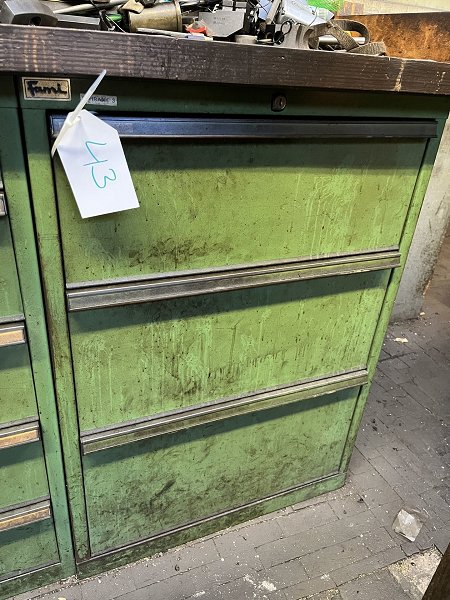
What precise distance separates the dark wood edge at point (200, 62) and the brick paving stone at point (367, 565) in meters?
1.75

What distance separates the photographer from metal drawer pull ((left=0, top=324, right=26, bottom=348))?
116 centimetres

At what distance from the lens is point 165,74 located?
39.0 inches

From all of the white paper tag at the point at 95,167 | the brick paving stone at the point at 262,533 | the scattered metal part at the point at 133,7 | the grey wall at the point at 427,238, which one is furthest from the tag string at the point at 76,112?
the grey wall at the point at 427,238

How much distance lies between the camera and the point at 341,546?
1.92 metres

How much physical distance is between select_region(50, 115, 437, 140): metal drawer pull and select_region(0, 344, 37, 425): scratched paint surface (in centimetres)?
58

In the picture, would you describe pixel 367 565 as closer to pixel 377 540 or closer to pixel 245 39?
pixel 377 540

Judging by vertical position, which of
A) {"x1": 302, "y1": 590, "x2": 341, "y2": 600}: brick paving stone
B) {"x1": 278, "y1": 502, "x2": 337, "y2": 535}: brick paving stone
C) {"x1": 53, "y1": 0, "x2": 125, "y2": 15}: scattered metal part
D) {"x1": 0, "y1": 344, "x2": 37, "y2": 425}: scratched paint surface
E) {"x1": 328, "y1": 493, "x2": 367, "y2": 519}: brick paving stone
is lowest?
{"x1": 328, "y1": 493, "x2": 367, "y2": 519}: brick paving stone

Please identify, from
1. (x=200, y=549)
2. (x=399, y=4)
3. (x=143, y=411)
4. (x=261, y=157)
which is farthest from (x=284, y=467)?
(x=399, y=4)

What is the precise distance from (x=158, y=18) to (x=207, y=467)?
1.45 m

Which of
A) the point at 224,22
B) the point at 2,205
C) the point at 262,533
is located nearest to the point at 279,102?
the point at 224,22

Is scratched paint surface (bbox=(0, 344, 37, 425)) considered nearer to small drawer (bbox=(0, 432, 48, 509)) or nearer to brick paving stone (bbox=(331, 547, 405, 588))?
small drawer (bbox=(0, 432, 48, 509))

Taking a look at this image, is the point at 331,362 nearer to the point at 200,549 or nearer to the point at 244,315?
the point at 244,315

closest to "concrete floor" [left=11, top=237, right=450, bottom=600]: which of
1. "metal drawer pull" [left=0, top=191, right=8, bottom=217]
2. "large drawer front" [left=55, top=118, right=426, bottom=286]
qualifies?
"large drawer front" [left=55, top=118, right=426, bottom=286]

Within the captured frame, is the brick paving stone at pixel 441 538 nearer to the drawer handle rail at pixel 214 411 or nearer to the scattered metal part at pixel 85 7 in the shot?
the drawer handle rail at pixel 214 411
